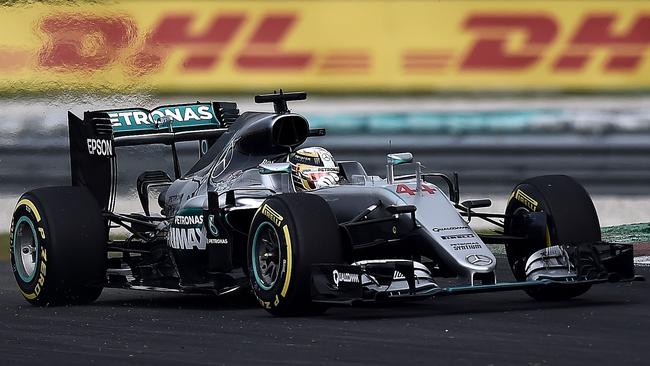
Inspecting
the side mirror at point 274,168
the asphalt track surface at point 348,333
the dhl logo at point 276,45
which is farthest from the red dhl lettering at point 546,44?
the side mirror at point 274,168

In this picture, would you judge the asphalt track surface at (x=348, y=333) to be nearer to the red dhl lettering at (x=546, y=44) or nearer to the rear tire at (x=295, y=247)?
the rear tire at (x=295, y=247)

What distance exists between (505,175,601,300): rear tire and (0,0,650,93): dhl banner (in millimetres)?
6945

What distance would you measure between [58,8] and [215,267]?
7889 millimetres

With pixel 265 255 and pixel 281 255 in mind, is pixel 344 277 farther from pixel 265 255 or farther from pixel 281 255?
pixel 265 255

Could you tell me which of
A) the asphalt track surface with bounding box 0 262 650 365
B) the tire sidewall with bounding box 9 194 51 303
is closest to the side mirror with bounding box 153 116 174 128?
the tire sidewall with bounding box 9 194 51 303

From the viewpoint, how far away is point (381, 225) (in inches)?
463

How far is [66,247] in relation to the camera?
1261cm

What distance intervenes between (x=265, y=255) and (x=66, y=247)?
6.07 ft

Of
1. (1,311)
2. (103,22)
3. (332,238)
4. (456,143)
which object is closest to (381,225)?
(332,238)

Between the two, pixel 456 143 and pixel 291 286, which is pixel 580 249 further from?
pixel 456 143

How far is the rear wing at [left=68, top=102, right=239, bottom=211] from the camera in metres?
13.6

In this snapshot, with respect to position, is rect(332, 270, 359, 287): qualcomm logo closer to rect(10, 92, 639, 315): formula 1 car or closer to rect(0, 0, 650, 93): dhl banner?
rect(10, 92, 639, 315): formula 1 car

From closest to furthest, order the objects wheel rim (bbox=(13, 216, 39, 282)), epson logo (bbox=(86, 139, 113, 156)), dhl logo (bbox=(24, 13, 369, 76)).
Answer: wheel rim (bbox=(13, 216, 39, 282)), epson logo (bbox=(86, 139, 113, 156)), dhl logo (bbox=(24, 13, 369, 76))

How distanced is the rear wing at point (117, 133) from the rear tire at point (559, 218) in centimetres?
310
